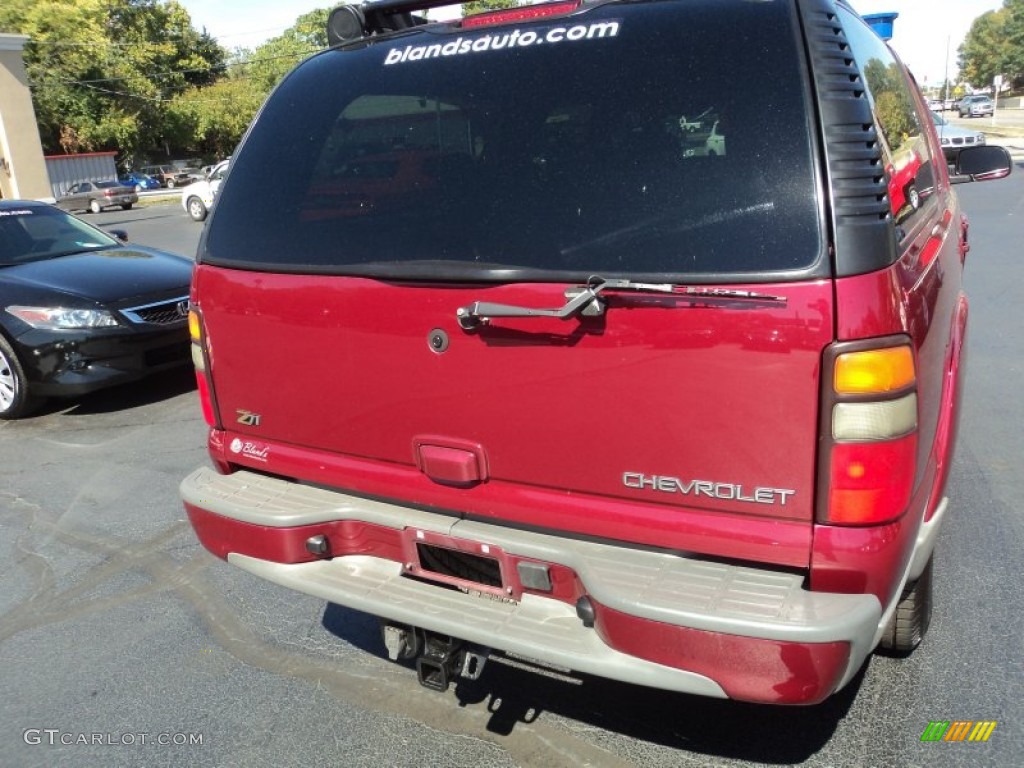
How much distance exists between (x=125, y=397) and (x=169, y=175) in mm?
50027

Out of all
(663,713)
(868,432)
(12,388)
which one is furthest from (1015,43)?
(868,432)

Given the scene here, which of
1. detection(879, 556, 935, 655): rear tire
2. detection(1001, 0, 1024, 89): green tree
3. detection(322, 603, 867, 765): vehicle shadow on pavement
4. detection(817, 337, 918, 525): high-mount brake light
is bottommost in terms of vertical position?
detection(322, 603, 867, 765): vehicle shadow on pavement

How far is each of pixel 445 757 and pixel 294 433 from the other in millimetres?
1108

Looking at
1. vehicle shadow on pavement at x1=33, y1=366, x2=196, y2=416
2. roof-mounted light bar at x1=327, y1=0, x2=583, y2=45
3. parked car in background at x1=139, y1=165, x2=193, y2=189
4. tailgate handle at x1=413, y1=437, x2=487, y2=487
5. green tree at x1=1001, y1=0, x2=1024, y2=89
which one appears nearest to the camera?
tailgate handle at x1=413, y1=437, x2=487, y2=487

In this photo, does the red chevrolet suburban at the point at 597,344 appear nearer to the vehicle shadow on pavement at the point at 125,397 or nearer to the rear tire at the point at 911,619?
the rear tire at the point at 911,619

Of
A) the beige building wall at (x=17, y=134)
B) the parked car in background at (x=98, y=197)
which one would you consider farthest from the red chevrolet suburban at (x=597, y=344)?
the beige building wall at (x=17, y=134)

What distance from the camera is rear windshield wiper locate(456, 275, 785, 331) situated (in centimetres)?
194

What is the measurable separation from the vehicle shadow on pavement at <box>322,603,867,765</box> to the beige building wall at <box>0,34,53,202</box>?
3970cm

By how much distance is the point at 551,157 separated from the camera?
2.26m

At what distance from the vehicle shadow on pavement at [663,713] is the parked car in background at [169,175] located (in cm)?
5158

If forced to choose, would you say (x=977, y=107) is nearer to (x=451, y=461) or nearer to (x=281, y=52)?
(x=281, y=52)

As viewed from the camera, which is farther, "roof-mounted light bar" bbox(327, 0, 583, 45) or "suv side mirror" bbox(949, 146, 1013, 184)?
"suv side mirror" bbox(949, 146, 1013, 184)

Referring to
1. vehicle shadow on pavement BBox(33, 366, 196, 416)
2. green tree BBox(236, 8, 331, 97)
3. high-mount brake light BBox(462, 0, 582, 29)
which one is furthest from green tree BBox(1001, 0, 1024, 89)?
high-mount brake light BBox(462, 0, 582, 29)

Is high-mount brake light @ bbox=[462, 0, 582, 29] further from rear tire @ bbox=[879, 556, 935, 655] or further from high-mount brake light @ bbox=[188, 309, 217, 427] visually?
rear tire @ bbox=[879, 556, 935, 655]
